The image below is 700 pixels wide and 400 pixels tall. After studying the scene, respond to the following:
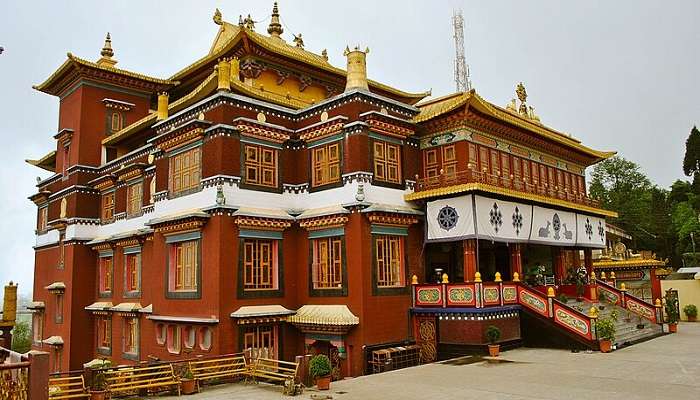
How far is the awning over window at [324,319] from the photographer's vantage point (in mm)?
19508

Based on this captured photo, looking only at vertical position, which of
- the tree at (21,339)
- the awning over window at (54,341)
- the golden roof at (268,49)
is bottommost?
the tree at (21,339)

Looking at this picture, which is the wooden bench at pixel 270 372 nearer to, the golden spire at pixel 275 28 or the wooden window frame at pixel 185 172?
the wooden window frame at pixel 185 172

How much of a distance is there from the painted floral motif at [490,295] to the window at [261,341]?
7.67 metres

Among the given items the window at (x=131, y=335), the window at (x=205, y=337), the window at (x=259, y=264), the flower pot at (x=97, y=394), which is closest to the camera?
the flower pot at (x=97, y=394)

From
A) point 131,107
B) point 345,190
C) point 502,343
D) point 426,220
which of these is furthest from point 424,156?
point 131,107

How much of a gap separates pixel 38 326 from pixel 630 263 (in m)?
34.7

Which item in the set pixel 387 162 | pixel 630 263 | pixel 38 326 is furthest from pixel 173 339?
pixel 630 263

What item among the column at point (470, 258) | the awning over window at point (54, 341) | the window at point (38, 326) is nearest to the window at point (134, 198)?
the awning over window at point (54, 341)

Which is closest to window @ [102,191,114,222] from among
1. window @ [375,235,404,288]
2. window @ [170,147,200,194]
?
window @ [170,147,200,194]

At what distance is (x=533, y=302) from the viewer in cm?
2156

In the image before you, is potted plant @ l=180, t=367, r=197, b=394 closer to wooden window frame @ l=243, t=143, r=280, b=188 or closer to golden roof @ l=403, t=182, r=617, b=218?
wooden window frame @ l=243, t=143, r=280, b=188

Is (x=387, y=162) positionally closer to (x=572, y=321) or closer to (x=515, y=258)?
(x=515, y=258)

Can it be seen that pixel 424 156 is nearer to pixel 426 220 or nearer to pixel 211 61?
pixel 426 220

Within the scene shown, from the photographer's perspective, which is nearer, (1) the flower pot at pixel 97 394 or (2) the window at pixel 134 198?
(1) the flower pot at pixel 97 394
